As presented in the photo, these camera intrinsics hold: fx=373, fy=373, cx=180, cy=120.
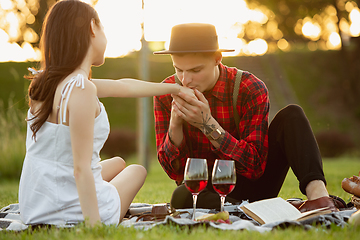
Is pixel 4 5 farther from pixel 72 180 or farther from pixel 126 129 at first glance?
pixel 72 180

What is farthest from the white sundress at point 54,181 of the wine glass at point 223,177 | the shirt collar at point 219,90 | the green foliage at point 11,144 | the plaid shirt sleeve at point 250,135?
the green foliage at point 11,144

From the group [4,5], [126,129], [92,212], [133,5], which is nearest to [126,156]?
[126,129]

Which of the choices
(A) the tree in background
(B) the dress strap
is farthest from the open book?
(A) the tree in background

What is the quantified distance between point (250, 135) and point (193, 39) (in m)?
0.98

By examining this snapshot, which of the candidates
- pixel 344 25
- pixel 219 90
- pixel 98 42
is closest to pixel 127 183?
pixel 98 42

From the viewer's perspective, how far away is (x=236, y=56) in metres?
18.6

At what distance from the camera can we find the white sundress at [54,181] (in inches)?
91.0

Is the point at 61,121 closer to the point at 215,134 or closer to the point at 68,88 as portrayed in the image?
the point at 68,88

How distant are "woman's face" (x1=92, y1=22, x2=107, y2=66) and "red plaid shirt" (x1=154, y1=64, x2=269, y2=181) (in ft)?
3.38

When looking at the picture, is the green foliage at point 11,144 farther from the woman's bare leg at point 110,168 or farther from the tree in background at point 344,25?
the tree in background at point 344,25

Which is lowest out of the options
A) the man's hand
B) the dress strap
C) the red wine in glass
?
the red wine in glass

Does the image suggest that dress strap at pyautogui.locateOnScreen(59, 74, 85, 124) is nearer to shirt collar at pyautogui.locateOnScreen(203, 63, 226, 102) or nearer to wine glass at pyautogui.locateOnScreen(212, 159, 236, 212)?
wine glass at pyautogui.locateOnScreen(212, 159, 236, 212)

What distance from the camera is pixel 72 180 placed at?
2336 millimetres

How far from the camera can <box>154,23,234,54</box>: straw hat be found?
3246mm
